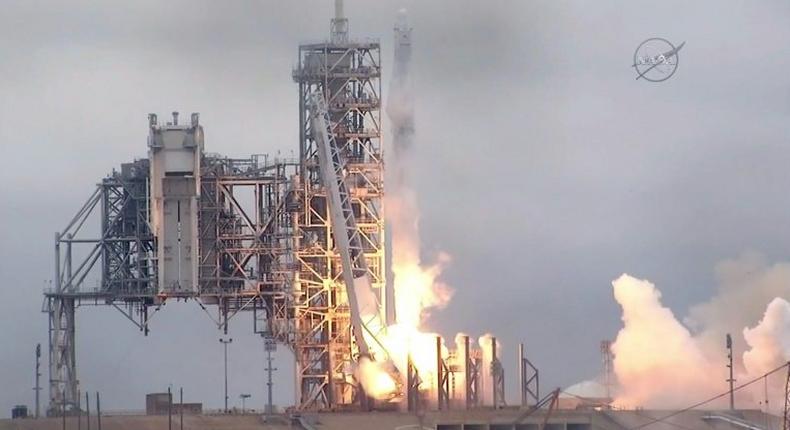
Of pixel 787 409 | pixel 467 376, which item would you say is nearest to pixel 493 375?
pixel 467 376

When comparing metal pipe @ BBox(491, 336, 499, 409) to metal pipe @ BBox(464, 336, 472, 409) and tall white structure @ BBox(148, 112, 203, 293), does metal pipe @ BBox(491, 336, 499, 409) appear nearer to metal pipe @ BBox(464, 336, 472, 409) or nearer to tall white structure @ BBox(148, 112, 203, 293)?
metal pipe @ BBox(464, 336, 472, 409)

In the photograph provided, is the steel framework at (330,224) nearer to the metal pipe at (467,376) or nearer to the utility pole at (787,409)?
the metal pipe at (467,376)

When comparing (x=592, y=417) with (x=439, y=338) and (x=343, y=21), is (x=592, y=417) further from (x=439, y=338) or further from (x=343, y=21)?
(x=343, y=21)

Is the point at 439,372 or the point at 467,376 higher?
the point at 439,372

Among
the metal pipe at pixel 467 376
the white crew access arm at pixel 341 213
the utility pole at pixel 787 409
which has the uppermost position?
the white crew access arm at pixel 341 213

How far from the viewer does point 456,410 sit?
417 ft

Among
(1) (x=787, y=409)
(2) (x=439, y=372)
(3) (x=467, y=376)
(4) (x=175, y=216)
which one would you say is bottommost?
(1) (x=787, y=409)

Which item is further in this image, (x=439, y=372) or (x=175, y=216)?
(x=175, y=216)

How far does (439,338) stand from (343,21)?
69.3ft

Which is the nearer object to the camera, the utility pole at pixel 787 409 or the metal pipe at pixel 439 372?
the utility pole at pixel 787 409

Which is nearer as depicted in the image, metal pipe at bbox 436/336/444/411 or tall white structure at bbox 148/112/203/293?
metal pipe at bbox 436/336/444/411

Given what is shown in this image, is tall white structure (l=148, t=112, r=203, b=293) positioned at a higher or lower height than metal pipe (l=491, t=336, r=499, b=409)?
higher

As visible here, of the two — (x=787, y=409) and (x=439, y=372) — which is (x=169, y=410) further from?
Result: (x=787, y=409)

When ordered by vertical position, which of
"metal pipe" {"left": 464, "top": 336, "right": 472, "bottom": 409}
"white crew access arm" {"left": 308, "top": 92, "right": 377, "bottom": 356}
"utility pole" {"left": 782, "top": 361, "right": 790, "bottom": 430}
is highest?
"white crew access arm" {"left": 308, "top": 92, "right": 377, "bottom": 356}
